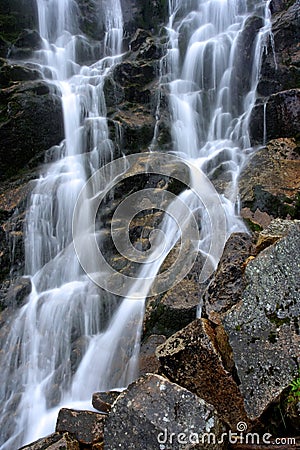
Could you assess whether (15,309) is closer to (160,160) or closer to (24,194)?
(24,194)

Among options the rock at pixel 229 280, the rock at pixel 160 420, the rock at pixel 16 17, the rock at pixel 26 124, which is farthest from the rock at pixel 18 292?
the rock at pixel 16 17

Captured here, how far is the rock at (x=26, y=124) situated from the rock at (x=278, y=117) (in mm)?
5910

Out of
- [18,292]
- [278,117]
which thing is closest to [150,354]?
[18,292]

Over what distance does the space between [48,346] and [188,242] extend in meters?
3.53

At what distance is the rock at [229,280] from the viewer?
14.9 feet

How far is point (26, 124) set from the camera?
11.6 metres

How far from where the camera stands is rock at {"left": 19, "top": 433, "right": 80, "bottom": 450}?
4250 millimetres

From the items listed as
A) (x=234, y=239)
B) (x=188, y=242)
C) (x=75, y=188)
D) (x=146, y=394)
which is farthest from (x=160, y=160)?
(x=146, y=394)

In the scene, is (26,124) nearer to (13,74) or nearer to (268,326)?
(13,74)

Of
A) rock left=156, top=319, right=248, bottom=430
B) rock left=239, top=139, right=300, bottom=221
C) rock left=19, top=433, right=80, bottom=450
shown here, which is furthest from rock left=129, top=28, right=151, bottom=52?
rock left=19, top=433, right=80, bottom=450

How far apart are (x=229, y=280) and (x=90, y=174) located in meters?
7.22

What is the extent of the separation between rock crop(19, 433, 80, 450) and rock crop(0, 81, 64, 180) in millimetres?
8477

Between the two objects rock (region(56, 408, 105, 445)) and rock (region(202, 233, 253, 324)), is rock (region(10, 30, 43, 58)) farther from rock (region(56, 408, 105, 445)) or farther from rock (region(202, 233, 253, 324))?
rock (region(56, 408, 105, 445))

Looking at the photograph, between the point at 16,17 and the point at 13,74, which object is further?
the point at 16,17
